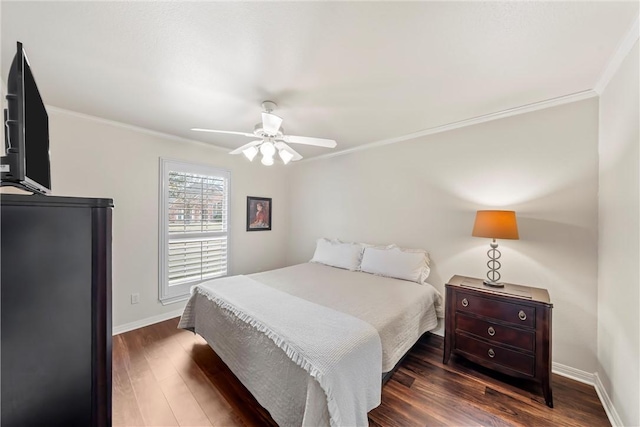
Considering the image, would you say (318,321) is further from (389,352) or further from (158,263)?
(158,263)

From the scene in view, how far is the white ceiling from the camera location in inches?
49.2

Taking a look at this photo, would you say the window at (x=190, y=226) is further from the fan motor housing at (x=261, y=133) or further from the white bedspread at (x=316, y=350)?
the fan motor housing at (x=261, y=133)

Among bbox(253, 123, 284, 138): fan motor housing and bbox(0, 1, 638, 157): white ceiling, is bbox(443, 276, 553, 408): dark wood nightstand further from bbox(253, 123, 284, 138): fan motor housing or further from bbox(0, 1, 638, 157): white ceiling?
bbox(253, 123, 284, 138): fan motor housing

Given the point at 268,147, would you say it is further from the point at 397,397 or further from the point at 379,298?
the point at 397,397

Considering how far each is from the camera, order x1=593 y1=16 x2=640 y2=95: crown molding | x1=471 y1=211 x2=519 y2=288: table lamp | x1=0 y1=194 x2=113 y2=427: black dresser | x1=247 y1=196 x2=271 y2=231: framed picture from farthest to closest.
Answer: x1=247 y1=196 x2=271 y2=231: framed picture < x1=471 y1=211 x2=519 y2=288: table lamp < x1=593 y1=16 x2=640 y2=95: crown molding < x1=0 y1=194 x2=113 y2=427: black dresser

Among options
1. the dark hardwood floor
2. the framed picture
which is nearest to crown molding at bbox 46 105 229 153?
the framed picture

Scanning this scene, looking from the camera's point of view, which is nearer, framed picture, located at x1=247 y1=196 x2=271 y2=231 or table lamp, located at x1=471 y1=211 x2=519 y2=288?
table lamp, located at x1=471 y1=211 x2=519 y2=288

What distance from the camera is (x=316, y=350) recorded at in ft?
4.45

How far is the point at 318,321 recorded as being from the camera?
166 centimetres

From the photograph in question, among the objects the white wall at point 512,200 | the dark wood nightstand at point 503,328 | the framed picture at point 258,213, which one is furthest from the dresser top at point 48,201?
the framed picture at point 258,213

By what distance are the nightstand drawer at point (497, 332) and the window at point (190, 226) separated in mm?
3118

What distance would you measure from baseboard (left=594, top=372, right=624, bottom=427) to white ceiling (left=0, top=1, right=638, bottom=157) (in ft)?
7.60

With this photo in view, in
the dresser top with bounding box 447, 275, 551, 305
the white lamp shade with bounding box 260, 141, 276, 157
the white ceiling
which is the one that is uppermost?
the white ceiling

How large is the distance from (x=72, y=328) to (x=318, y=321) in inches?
49.6
